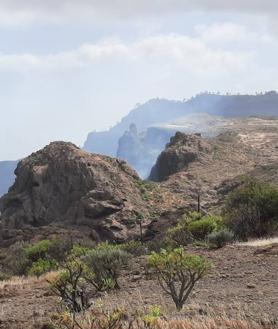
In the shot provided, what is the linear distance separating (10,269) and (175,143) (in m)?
47.0

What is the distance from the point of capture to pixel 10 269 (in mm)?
30125

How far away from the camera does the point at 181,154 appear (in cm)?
6931

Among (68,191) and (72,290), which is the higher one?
(72,290)

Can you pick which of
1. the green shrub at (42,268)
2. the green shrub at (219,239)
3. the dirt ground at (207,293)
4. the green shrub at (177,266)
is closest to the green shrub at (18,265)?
the green shrub at (42,268)

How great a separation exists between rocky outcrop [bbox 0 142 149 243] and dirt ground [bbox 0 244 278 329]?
28590 mm

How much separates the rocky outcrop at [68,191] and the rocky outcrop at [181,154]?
9.35 meters

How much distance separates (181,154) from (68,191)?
18.1 meters

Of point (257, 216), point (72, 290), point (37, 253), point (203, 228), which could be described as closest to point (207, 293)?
point (72, 290)

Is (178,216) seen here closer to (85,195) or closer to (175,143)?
(85,195)

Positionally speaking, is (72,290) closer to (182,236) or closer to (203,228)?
(182,236)

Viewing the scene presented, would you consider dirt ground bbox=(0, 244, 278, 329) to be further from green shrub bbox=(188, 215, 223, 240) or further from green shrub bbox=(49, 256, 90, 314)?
green shrub bbox=(188, 215, 223, 240)

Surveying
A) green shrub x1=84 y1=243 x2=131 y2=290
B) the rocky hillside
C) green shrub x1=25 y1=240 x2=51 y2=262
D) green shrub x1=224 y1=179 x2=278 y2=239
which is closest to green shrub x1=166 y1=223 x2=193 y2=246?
green shrub x1=224 y1=179 x2=278 y2=239

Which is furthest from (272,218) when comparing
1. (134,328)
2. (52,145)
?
(52,145)

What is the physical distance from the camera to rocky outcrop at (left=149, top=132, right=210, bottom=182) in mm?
68750
